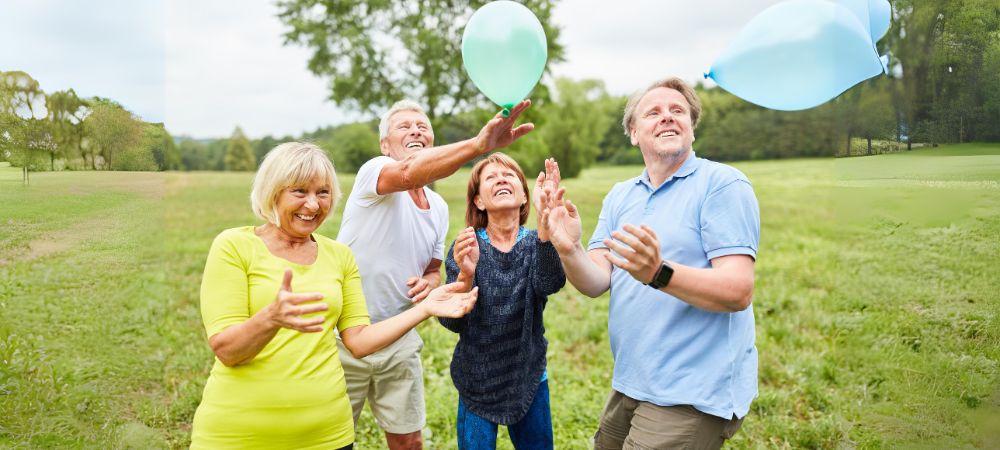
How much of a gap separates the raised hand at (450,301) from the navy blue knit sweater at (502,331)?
0.24 meters

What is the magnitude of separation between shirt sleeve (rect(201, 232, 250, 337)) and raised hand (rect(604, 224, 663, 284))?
121cm

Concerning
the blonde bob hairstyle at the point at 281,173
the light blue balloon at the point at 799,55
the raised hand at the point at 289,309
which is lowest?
the raised hand at the point at 289,309

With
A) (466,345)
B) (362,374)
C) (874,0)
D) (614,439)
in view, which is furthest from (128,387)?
(874,0)

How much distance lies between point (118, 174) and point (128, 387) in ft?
3.84

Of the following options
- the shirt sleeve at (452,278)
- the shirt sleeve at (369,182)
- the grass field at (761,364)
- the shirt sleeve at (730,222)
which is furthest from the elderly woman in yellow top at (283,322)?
the grass field at (761,364)

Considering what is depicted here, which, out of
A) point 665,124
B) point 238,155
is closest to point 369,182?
point 665,124

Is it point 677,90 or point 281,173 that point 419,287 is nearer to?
point 281,173

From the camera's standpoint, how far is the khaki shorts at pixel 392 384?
11.0 ft

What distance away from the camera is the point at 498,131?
8.87 ft

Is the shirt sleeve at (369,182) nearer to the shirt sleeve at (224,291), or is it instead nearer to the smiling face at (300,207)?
the smiling face at (300,207)

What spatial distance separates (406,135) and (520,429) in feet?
4.75

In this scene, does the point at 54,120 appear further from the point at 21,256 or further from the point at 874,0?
the point at 874,0

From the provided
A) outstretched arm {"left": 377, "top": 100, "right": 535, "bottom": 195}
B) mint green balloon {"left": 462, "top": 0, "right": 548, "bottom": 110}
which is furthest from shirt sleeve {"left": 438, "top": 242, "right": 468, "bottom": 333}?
mint green balloon {"left": 462, "top": 0, "right": 548, "bottom": 110}

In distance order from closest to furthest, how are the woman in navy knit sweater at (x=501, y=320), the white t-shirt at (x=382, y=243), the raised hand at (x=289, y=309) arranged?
1. the raised hand at (x=289, y=309)
2. the woman in navy knit sweater at (x=501, y=320)
3. the white t-shirt at (x=382, y=243)
